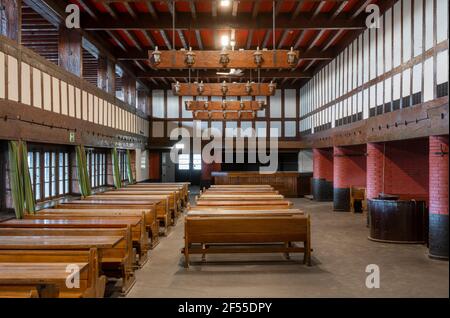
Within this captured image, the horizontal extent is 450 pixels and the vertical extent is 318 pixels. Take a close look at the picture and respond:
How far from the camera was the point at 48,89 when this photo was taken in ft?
34.1

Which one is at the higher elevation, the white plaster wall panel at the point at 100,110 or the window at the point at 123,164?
the white plaster wall panel at the point at 100,110

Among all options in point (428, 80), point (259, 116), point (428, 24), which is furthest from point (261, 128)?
point (428, 24)

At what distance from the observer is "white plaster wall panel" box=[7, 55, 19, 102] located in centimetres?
848

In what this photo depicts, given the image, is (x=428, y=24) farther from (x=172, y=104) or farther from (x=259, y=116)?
(x=172, y=104)

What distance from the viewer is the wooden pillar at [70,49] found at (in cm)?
1209

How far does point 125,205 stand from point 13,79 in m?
3.51

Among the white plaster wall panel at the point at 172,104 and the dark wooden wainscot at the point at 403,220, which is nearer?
the dark wooden wainscot at the point at 403,220

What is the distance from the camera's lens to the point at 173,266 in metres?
7.85

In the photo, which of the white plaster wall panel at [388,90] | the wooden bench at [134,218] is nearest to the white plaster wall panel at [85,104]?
the wooden bench at [134,218]

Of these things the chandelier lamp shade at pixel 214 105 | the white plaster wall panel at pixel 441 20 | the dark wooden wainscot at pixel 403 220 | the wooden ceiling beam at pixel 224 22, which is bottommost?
the dark wooden wainscot at pixel 403 220

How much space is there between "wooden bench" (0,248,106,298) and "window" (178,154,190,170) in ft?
65.0

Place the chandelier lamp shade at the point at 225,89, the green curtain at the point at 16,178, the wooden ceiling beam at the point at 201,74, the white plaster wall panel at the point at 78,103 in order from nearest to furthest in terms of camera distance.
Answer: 1. the green curtain at the point at 16,178
2. the white plaster wall panel at the point at 78,103
3. the chandelier lamp shade at the point at 225,89
4. the wooden ceiling beam at the point at 201,74

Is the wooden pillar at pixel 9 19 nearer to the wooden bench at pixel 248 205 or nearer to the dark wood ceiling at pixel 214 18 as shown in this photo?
the dark wood ceiling at pixel 214 18
